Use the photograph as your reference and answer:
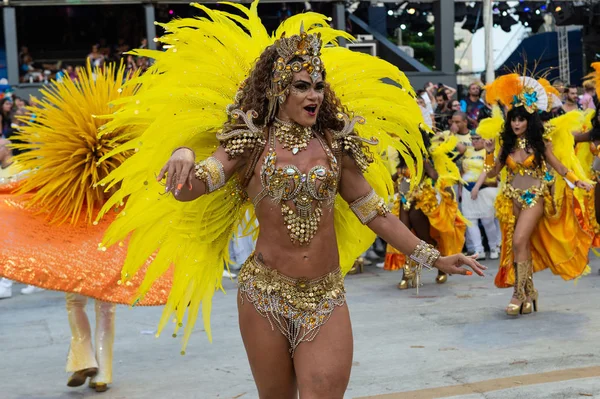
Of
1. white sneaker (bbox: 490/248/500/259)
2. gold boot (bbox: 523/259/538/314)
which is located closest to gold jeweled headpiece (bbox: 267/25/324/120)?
gold boot (bbox: 523/259/538/314)

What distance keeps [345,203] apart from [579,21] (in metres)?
17.2

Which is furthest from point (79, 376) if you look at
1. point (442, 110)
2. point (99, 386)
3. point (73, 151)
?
point (442, 110)

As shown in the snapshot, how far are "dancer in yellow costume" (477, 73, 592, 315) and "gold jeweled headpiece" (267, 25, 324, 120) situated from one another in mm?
4370

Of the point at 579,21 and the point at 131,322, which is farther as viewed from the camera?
the point at 579,21

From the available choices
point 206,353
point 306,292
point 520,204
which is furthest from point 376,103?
point 520,204

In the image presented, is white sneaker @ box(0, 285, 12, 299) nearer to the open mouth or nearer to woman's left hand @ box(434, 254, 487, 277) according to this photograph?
the open mouth

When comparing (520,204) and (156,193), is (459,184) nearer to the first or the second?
(520,204)

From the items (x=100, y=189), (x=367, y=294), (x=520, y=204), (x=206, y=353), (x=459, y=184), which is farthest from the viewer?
(x=459, y=184)

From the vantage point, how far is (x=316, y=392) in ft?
11.4

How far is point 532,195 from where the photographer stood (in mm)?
7648

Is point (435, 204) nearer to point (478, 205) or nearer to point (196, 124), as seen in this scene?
point (478, 205)

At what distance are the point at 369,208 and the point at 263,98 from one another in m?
0.67

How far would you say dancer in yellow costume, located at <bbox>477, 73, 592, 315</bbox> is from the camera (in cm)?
761

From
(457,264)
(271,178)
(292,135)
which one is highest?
(292,135)
